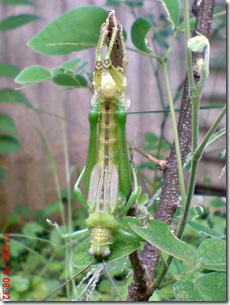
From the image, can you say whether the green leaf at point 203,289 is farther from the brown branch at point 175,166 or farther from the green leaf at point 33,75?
the green leaf at point 33,75

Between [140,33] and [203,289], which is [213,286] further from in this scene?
[140,33]

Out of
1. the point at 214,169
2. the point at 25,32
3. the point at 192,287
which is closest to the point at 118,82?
the point at 192,287

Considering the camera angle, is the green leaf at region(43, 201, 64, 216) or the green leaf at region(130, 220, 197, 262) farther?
the green leaf at region(43, 201, 64, 216)

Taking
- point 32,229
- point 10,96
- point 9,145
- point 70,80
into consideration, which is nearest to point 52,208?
point 32,229

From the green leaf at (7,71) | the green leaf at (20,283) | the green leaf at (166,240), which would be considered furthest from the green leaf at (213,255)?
the green leaf at (7,71)

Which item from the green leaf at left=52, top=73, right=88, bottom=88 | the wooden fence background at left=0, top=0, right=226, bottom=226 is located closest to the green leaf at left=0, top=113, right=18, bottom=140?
the wooden fence background at left=0, top=0, right=226, bottom=226

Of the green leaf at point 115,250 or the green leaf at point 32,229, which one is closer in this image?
the green leaf at point 115,250

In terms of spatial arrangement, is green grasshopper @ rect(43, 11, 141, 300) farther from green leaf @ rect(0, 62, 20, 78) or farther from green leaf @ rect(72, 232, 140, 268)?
green leaf @ rect(0, 62, 20, 78)
